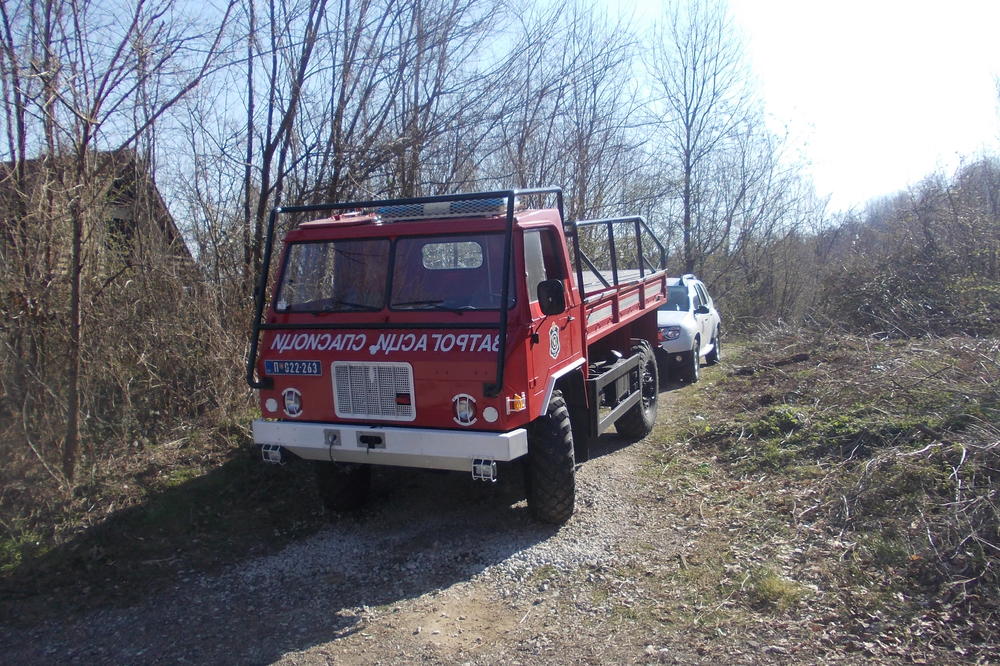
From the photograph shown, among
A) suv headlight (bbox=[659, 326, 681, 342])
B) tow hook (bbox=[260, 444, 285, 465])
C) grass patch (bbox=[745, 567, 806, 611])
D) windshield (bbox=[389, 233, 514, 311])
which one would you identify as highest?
windshield (bbox=[389, 233, 514, 311])

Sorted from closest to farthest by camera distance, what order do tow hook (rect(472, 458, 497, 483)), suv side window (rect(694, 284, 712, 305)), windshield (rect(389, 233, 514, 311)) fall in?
tow hook (rect(472, 458, 497, 483)) < windshield (rect(389, 233, 514, 311)) < suv side window (rect(694, 284, 712, 305))

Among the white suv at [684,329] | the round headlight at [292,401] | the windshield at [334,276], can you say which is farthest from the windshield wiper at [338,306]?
the white suv at [684,329]

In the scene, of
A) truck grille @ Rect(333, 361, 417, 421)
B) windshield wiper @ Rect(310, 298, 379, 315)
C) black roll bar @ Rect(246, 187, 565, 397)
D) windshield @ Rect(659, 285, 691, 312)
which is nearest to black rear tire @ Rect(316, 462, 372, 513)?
truck grille @ Rect(333, 361, 417, 421)

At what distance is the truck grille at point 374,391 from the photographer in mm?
5352

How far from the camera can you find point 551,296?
208 inches

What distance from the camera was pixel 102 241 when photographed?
734 centimetres

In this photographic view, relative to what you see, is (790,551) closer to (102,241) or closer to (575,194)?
(102,241)

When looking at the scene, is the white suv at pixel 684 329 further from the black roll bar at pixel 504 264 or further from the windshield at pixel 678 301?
the black roll bar at pixel 504 264

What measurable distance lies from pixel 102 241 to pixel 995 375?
8.41 metres

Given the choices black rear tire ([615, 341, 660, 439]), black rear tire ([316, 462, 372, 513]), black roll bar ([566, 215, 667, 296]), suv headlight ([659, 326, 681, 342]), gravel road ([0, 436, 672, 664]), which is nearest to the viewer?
gravel road ([0, 436, 672, 664])

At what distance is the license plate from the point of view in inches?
219

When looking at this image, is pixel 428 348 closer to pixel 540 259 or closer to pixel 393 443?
pixel 393 443

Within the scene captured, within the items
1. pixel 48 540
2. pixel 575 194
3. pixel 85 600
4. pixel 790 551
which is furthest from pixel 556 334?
pixel 575 194

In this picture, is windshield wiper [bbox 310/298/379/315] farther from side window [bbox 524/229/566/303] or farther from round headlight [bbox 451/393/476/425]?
side window [bbox 524/229/566/303]
